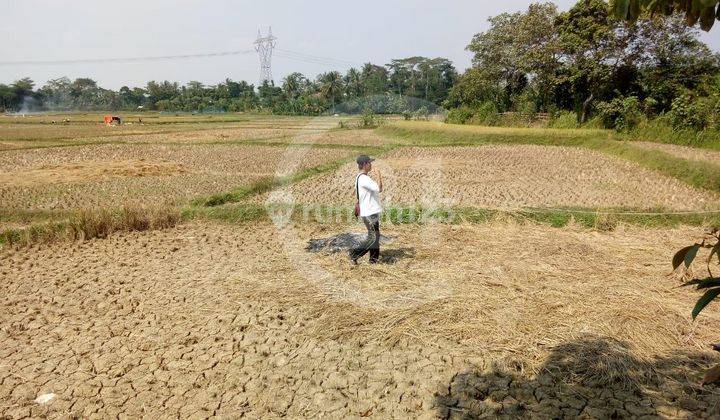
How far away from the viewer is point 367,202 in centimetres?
579

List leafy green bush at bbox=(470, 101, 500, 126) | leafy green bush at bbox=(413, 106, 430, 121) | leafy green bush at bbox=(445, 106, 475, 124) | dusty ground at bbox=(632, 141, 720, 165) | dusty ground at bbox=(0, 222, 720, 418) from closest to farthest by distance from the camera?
dusty ground at bbox=(0, 222, 720, 418) → dusty ground at bbox=(632, 141, 720, 165) → leafy green bush at bbox=(470, 101, 500, 126) → leafy green bush at bbox=(445, 106, 475, 124) → leafy green bush at bbox=(413, 106, 430, 121)

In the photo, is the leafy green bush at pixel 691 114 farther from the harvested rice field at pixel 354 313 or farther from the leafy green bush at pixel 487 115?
the leafy green bush at pixel 487 115

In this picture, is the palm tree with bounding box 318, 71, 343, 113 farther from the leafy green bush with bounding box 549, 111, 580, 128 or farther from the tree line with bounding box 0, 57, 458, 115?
the leafy green bush with bounding box 549, 111, 580, 128

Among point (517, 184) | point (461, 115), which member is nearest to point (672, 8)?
point (517, 184)

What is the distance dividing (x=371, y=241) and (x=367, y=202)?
55cm

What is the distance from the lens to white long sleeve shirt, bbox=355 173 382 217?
224 inches

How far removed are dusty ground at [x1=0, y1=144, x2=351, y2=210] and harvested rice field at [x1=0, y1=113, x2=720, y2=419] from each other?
0.93 meters

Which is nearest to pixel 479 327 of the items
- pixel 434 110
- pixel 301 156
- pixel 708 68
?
pixel 301 156

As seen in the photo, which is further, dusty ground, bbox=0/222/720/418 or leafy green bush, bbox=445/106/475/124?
leafy green bush, bbox=445/106/475/124

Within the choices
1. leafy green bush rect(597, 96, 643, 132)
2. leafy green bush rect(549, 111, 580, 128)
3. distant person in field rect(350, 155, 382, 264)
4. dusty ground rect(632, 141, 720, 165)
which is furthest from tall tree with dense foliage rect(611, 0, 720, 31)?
leafy green bush rect(549, 111, 580, 128)

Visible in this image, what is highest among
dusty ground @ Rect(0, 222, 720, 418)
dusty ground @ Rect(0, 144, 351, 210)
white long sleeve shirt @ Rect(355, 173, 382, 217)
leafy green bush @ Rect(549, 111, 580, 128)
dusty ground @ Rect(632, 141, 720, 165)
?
A: leafy green bush @ Rect(549, 111, 580, 128)

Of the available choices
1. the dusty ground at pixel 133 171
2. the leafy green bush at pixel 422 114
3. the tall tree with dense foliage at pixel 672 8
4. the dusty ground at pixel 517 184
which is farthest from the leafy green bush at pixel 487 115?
the tall tree with dense foliage at pixel 672 8

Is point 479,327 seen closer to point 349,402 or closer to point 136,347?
point 349,402

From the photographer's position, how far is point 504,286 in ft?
17.0
